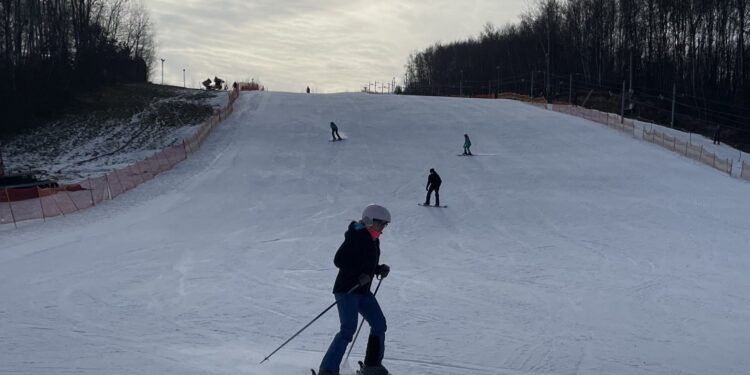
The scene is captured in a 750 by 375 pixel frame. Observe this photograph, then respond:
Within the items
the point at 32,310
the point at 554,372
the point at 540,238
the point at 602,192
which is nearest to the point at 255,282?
the point at 32,310

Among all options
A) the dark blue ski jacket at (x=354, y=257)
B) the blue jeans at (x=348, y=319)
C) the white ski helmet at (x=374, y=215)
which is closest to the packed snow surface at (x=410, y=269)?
the blue jeans at (x=348, y=319)

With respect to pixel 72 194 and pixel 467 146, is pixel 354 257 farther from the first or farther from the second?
pixel 467 146

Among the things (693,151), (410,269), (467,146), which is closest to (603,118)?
(693,151)

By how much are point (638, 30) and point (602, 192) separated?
6698cm

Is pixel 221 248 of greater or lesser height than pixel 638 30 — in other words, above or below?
below

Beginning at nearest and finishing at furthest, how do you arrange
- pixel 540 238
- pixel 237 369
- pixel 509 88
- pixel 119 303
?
pixel 237 369
pixel 119 303
pixel 540 238
pixel 509 88

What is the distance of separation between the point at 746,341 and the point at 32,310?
9.09 meters

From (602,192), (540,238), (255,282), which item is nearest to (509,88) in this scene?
(602,192)

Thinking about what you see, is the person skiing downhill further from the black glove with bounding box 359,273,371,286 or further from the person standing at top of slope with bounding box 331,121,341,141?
the black glove with bounding box 359,273,371,286

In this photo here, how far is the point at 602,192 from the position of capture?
2600 centimetres

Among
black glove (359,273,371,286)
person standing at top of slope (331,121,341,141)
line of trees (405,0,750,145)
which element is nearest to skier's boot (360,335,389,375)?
black glove (359,273,371,286)

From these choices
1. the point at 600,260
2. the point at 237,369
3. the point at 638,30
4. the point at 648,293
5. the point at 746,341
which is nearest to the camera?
the point at 237,369

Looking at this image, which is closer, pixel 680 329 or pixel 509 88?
pixel 680 329

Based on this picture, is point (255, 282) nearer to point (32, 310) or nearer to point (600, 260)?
point (32, 310)
